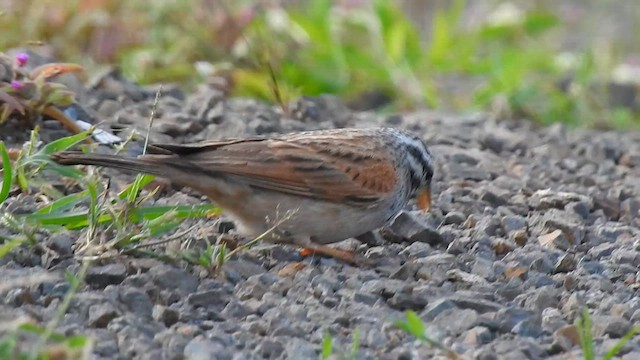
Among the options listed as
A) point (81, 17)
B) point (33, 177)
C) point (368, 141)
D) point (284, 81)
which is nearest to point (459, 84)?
point (284, 81)

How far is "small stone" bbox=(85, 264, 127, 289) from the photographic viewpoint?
4191 mm

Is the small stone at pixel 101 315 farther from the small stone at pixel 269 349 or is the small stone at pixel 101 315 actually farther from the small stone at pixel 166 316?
the small stone at pixel 269 349

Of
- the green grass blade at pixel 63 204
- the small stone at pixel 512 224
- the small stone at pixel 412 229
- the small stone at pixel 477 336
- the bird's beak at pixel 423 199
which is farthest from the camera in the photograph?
the bird's beak at pixel 423 199

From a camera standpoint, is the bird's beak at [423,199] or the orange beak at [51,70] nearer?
the bird's beak at [423,199]

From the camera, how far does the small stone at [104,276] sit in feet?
13.8

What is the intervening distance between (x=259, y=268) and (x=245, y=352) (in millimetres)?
853

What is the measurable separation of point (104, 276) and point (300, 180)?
1.11 metres

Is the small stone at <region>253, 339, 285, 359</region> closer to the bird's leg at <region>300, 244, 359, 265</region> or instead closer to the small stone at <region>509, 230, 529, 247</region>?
the bird's leg at <region>300, 244, 359, 265</region>

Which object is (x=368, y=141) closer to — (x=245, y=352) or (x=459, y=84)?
(x=245, y=352)

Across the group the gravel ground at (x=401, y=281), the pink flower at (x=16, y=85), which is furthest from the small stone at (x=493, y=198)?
the pink flower at (x=16, y=85)

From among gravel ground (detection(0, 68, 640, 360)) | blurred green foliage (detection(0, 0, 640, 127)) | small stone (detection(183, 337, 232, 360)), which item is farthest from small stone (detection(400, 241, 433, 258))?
blurred green foliage (detection(0, 0, 640, 127))

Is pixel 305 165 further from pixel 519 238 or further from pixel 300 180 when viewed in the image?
pixel 519 238

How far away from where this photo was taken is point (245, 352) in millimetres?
3812

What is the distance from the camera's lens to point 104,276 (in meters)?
4.21
